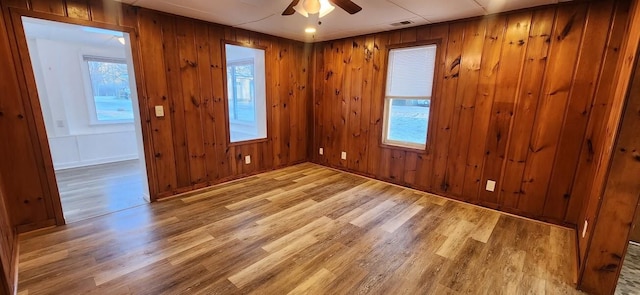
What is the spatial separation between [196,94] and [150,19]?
3.08 feet

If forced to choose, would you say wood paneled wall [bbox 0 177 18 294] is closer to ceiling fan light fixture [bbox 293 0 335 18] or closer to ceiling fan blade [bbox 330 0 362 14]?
ceiling fan light fixture [bbox 293 0 335 18]

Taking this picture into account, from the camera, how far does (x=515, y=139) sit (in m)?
2.96

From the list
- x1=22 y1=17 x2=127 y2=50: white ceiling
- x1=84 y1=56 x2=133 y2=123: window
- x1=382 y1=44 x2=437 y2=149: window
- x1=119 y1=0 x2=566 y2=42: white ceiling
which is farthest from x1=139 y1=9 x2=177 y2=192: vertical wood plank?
x1=382 y1=44 x2=437 y2=149: window

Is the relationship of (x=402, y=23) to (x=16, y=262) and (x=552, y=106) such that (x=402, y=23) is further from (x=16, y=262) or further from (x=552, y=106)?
(x=16, y=262)

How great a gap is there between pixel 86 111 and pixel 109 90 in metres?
0.58

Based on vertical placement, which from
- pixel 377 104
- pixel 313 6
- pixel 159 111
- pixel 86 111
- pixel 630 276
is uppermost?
pixel 313 6

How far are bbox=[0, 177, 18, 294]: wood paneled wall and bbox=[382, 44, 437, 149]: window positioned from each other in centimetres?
394

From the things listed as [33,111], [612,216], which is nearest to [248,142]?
[33,111]

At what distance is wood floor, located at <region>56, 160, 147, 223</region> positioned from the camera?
304 centimetres

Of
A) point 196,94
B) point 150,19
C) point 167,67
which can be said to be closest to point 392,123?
point 196,94

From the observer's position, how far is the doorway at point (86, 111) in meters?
3.88

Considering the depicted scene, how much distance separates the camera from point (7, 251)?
6.39 feet

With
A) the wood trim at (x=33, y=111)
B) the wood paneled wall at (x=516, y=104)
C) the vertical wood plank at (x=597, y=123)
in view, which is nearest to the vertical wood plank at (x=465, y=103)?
the wood paneled wall at (x=516, y=104)

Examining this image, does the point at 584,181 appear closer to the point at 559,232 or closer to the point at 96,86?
the point at 559,232
